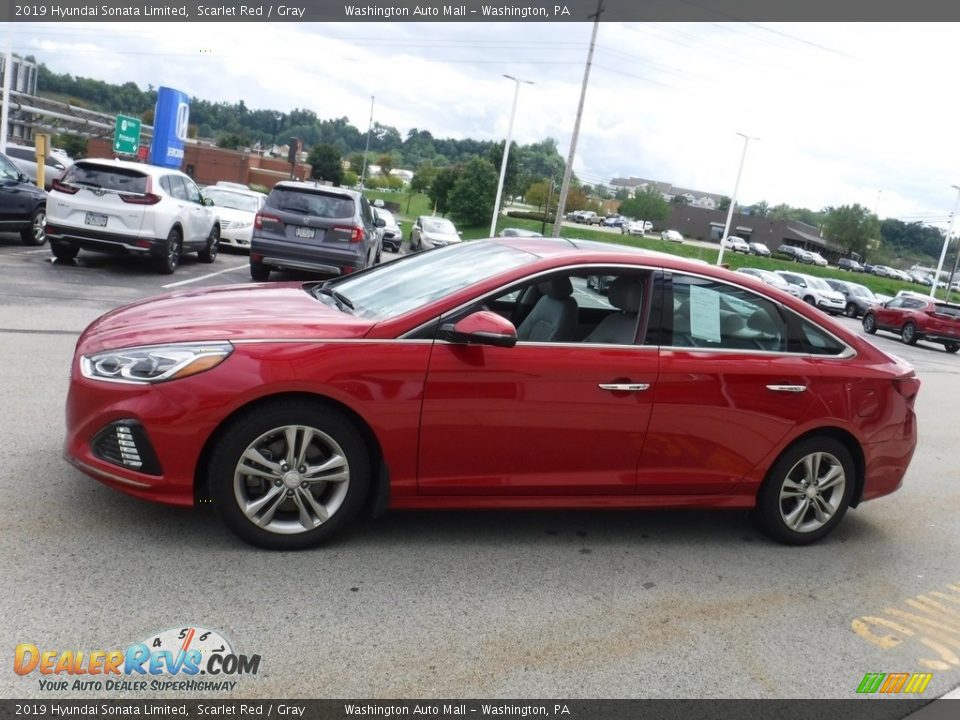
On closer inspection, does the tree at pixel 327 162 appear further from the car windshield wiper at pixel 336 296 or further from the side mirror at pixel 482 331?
the side mirror at pixel 482 331

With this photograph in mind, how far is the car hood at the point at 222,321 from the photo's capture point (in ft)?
13.2

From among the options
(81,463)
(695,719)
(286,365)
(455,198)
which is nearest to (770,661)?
(695,719)

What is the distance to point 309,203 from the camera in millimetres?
14062

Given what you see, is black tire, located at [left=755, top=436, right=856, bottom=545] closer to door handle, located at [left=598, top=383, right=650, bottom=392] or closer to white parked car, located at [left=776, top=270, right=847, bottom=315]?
door handle, located at [left=598, top=383, right=650, bottom=392]

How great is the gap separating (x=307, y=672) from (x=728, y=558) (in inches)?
105

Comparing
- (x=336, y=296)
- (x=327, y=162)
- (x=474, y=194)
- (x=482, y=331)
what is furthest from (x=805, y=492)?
(x=327, y=162)

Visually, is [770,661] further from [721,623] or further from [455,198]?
[455,198]

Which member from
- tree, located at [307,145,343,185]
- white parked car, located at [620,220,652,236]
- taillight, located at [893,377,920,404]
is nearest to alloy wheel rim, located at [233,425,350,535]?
taillight, located at [893,377,920,404]

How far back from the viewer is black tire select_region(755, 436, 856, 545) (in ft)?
16.2

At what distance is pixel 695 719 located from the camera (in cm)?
317

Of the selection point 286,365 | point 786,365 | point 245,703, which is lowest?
point 245,703

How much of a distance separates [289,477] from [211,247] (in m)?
14.1

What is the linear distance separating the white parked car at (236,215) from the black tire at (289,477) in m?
16.4

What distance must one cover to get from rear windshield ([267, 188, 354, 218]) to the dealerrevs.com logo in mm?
11387
